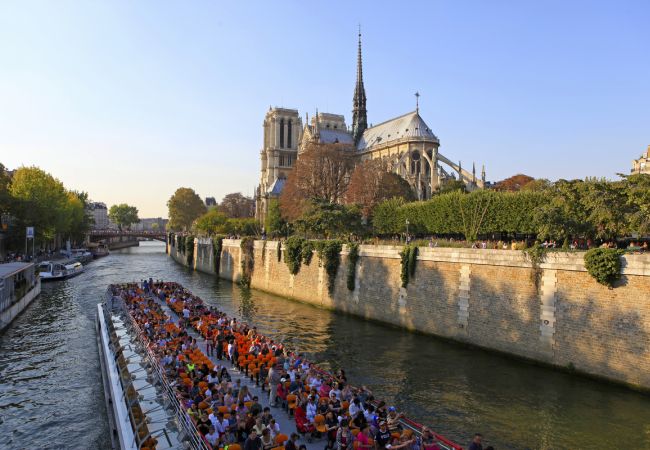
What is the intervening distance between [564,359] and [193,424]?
601 inches

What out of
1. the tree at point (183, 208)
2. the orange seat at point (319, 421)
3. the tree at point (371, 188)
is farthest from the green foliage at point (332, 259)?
the tree at point (183, 208)

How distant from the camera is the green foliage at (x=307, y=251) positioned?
129ft

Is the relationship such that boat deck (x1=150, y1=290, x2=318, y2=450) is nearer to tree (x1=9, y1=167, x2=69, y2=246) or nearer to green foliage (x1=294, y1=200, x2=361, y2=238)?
green foliage (x1=294, y1=200, x2=361, y2=238)

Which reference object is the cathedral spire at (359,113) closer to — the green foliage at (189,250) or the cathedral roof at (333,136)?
the cathedral roof at (333,136)

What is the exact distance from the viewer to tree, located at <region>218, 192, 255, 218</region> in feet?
404

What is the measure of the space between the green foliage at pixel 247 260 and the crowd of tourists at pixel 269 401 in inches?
1162

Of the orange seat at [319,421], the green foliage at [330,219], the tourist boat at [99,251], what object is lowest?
the orange seat at [319,421]

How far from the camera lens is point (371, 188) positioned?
172ft

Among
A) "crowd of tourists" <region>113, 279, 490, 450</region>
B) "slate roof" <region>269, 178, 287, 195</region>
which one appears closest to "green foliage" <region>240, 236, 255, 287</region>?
"crowd of tourists" <region>113, 279, 490, 450</region>

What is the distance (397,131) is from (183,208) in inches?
2191

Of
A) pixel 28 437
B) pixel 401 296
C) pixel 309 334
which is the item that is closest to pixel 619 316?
pixel 401 296

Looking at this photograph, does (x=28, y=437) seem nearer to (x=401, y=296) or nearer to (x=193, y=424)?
(x=193, y=424)

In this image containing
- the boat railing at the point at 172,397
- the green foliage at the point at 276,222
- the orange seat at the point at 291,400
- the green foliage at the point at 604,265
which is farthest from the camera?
the green foliage at the point at 276,222

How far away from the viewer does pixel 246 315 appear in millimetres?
34531
